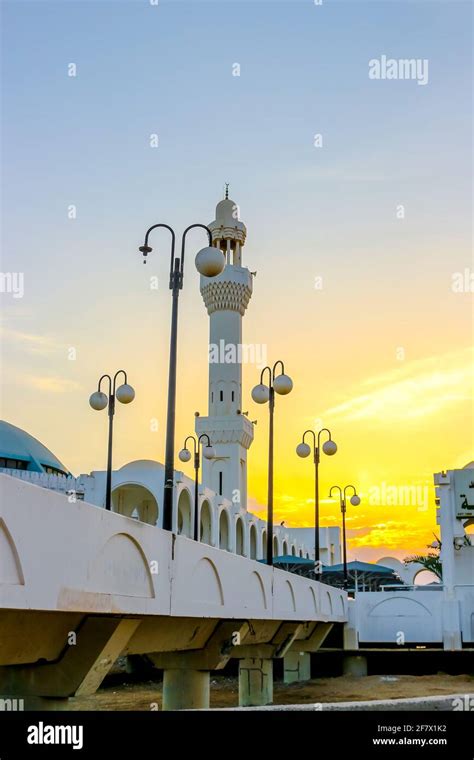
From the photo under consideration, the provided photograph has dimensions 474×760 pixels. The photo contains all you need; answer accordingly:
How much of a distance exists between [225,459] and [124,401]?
115ft

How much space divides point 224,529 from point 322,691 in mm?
22643

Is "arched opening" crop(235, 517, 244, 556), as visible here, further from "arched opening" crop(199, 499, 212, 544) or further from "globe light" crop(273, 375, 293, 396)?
"globe light" crop(273, 375, 293, 396)

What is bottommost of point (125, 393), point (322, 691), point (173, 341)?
point (322, 691)

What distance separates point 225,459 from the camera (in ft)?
180

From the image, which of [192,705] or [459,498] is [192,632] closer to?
[192,705]

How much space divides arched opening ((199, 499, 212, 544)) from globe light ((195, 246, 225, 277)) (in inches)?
1237

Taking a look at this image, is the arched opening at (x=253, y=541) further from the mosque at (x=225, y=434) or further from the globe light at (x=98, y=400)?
the globe light at (x=98, y=400)

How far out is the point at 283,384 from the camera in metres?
20.9

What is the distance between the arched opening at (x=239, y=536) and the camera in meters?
52.1

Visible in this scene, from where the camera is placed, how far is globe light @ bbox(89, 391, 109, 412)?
67.6 feet

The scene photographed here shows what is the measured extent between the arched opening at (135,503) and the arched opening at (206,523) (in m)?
2.52

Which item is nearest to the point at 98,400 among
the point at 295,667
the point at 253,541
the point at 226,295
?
the point at 295,667

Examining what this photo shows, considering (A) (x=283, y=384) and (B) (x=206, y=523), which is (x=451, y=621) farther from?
(A) (x=283, y=384)

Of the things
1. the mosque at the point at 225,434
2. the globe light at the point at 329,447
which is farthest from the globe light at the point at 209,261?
the mosque at the point at 225,434
